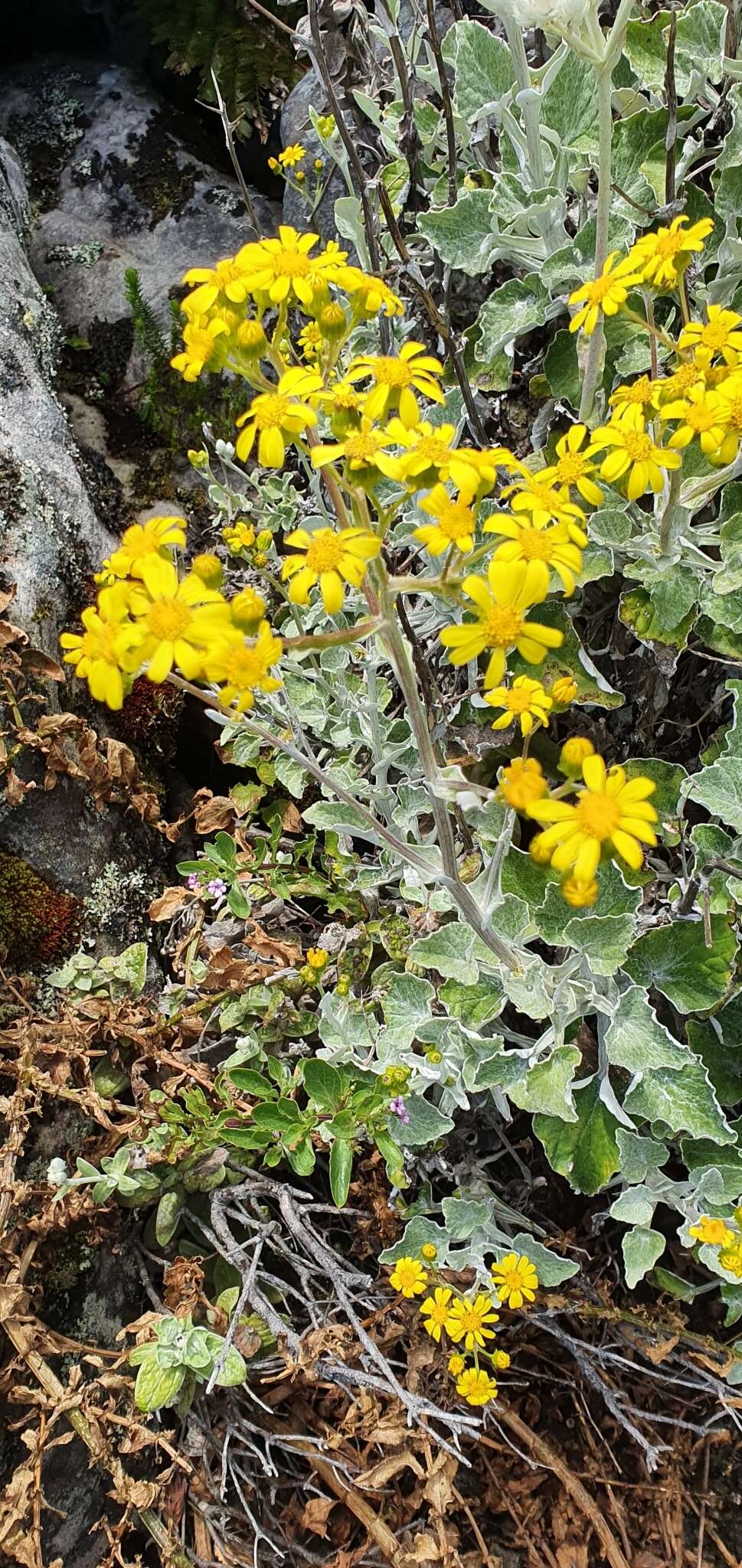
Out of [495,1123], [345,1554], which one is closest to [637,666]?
[495,1123]

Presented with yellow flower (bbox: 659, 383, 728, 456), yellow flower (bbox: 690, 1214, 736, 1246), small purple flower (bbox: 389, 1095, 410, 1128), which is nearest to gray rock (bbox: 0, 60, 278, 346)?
yellow flower (bbox: 659, 383, 728, 456)

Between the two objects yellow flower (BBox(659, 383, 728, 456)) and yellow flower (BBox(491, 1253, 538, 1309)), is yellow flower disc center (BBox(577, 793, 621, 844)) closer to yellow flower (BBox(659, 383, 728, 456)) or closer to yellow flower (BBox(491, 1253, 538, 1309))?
yellow flower (BBox(659, 383, 728, 456))

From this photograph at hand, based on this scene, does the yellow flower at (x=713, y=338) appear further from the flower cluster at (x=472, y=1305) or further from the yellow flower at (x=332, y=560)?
the flower cluster at (x=472, y=1305)

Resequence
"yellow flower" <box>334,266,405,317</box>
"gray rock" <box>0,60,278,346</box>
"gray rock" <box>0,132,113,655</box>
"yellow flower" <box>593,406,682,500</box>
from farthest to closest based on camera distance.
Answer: "gray rock" <box>0,60,278,346</box> → "gray rock" <box>0,132,113,655</box> → "yellow flower" <box>593,406,682,500</box> → "yellow flower" <box>334,266,405,317</box>

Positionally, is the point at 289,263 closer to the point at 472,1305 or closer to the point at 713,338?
the point at 713,338

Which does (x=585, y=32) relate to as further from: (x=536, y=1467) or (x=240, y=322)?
(x=536, y=1467)

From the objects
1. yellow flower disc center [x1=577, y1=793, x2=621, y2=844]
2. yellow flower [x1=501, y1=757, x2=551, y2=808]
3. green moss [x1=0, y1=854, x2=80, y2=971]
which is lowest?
green moss [x1=0, y1=854, x2=80, y2=971]

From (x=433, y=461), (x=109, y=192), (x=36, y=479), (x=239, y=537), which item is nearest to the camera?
(x=433, y=461)

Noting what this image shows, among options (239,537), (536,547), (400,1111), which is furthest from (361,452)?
(400,1111)
